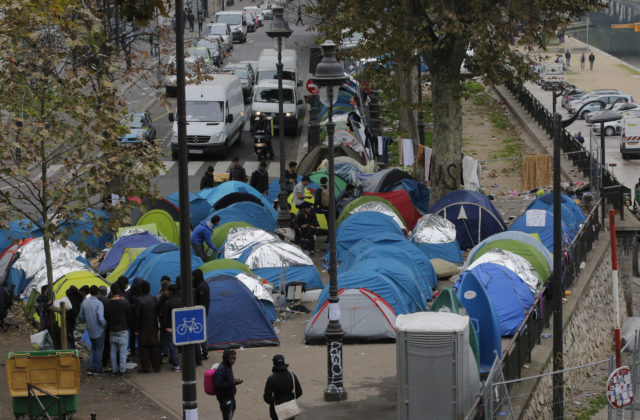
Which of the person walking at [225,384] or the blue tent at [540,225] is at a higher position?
the person walking at [225,384]

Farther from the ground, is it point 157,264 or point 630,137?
point 157,264

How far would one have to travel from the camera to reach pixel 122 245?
75.2ft

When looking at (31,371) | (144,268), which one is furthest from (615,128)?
(31,371)

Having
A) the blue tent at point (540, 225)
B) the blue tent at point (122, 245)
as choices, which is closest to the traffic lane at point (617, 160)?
the blue tent at point (540, 225)

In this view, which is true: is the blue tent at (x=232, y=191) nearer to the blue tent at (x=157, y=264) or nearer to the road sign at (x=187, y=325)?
the blue tent at (x=157, y=264)

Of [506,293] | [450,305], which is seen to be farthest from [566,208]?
[450,305]

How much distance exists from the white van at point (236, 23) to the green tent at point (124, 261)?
49.4 metres

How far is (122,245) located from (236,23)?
168 feet

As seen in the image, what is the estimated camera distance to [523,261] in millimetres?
21453

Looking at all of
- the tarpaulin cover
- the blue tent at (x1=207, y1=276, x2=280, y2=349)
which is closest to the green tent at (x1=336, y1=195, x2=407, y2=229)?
the tarpaulin cover

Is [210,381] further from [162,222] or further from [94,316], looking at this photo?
[162,222]

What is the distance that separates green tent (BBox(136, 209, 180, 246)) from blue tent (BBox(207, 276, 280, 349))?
6826mm

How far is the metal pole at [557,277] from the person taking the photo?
16.6 metres

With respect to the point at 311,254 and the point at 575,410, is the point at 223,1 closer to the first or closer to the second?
the point at 311,254
